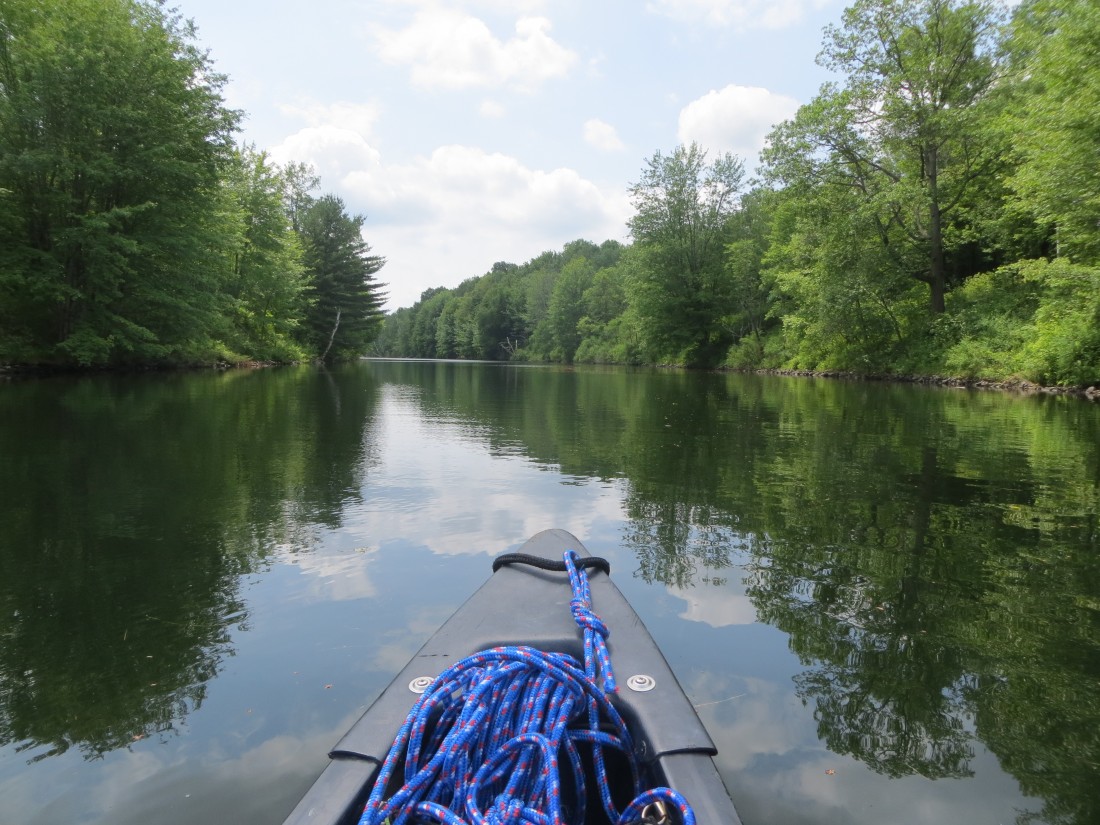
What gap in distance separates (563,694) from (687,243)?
144ft

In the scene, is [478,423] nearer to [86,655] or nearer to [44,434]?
[44,434]

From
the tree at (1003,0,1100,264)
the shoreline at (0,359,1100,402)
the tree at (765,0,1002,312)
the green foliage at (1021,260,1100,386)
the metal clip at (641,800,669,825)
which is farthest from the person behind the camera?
the tree at (765,0,1002,312)

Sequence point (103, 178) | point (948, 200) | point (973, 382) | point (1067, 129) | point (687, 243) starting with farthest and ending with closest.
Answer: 1. point (687, 243)
2. point (948, 200)
3. point (973, 382)
4. point (103, 178)
5. point (1067, 129)

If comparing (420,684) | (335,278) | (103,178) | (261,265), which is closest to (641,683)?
(420,684)

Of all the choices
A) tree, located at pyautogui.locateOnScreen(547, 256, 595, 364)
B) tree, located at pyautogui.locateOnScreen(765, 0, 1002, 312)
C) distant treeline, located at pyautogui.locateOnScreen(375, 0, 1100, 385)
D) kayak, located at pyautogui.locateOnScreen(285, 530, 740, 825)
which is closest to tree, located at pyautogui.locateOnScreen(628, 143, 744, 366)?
distant treeline, located at pyautogui.locateOnScreen(375, 0, 1100, 385)

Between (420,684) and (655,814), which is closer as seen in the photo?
(655,814)

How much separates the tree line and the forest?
0.07 meters

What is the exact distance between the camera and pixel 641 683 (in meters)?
Answer: 2.15

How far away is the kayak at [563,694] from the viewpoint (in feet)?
Answer: 5.41

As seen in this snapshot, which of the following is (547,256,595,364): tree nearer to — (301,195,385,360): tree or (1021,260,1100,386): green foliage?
(301,195,385,360): tree

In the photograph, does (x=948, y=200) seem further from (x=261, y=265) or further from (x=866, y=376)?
(x=261, y=265)

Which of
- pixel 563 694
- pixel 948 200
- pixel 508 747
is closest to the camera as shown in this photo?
pixel 508 747

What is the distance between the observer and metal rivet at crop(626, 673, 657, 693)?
2.12 meters

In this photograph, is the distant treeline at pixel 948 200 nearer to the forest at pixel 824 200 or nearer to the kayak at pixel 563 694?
the forest at pixel 824 200
